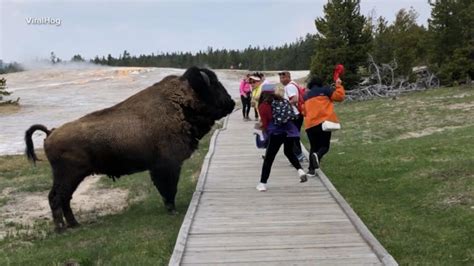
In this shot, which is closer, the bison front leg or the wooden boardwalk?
the wooden boardwalk

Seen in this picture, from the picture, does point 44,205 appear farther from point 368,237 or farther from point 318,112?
point 368,237

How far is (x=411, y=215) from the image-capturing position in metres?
7.53

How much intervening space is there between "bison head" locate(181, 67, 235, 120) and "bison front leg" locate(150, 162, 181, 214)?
96cm

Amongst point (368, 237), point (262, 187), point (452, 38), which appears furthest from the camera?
point (452, 38)

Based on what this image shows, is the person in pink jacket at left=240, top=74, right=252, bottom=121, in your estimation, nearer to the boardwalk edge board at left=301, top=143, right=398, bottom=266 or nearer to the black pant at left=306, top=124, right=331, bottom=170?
the black pant at left=306, top=124, right=331, bottom=170

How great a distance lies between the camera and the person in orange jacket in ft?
32.3

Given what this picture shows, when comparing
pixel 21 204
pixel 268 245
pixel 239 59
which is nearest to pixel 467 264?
pixel 268 245

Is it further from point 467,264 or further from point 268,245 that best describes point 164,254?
point 467,264

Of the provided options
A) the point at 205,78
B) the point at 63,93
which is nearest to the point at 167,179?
the point at 205,78

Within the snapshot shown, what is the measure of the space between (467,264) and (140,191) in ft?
22.3

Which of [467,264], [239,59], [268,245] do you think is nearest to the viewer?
[467,264]

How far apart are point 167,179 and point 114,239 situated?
1476 mm

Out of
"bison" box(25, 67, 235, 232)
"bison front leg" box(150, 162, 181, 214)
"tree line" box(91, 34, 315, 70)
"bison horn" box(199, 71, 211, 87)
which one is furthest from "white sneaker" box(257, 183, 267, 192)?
"tree line" box(91, 34, 315, 70)

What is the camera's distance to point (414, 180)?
30.9 ft
